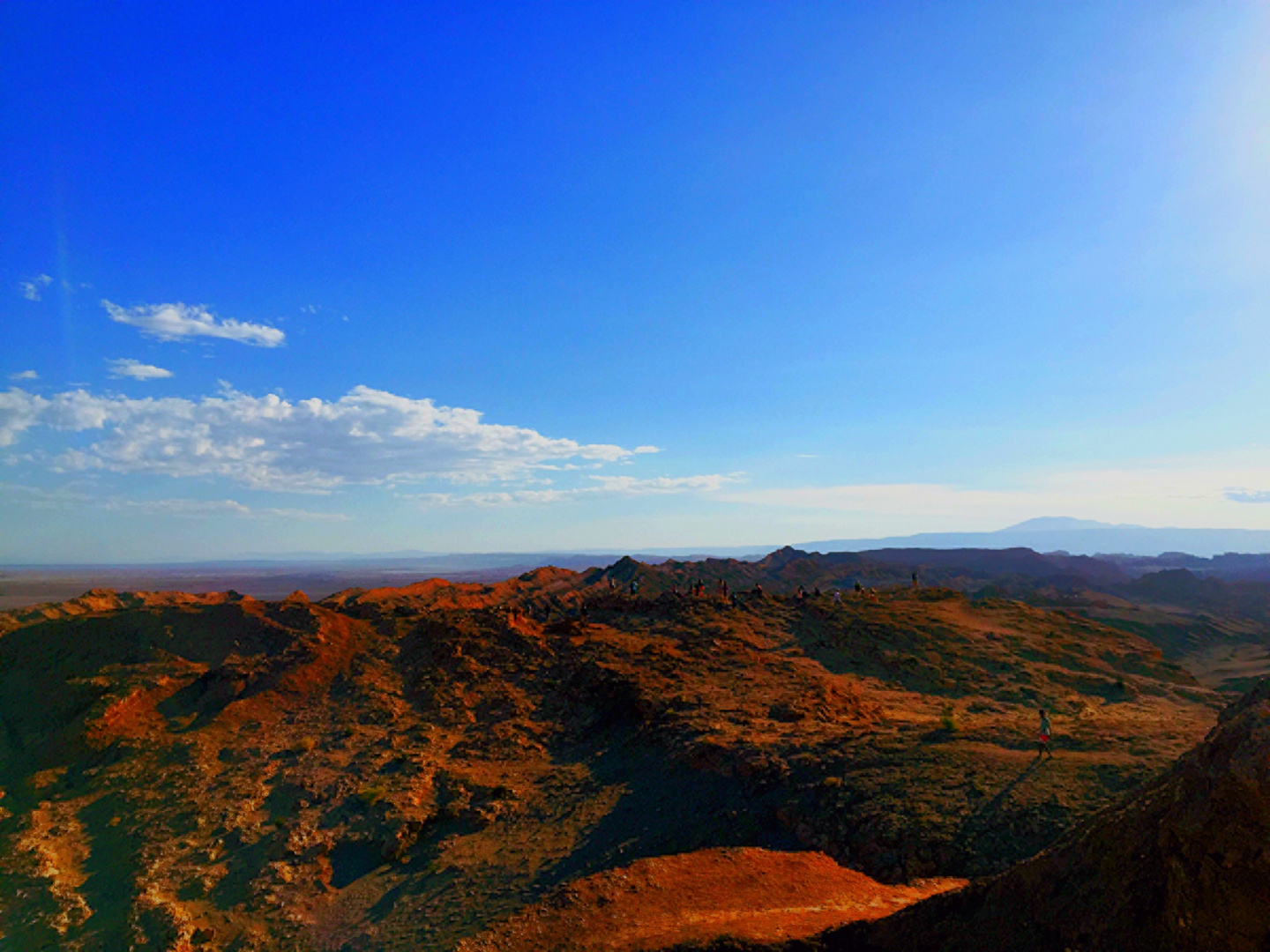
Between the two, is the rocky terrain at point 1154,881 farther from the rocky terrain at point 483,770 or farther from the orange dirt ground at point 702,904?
the rocky terrain at point 483,770

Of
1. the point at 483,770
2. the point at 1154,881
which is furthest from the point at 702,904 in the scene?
the point at 483,770

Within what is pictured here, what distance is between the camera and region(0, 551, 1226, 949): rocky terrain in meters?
12.4

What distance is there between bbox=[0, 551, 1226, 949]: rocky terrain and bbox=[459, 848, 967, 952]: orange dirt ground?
89 mm

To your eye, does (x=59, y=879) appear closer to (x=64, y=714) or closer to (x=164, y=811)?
(x=164, y=811)

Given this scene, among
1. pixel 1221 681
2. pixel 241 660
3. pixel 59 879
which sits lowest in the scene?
pixel 1221 681

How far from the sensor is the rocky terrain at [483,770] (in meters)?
12.4

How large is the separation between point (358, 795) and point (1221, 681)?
158ft

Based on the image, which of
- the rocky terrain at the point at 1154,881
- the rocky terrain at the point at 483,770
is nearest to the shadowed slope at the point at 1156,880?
the rocky terrain at the point at 1154,881

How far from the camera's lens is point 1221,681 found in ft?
127

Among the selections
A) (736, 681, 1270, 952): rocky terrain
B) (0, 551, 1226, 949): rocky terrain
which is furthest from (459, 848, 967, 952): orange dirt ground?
(736, 681, 1270, 952): rocky terrain

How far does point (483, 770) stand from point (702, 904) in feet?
28.6

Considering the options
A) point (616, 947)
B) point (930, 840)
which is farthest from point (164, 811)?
point (930, 840)

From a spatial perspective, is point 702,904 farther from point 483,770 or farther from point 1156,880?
point 483,770

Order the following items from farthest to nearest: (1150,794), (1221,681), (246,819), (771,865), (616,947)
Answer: (1221,681), (246,819), (771,865), (616,947), (1150,794)
